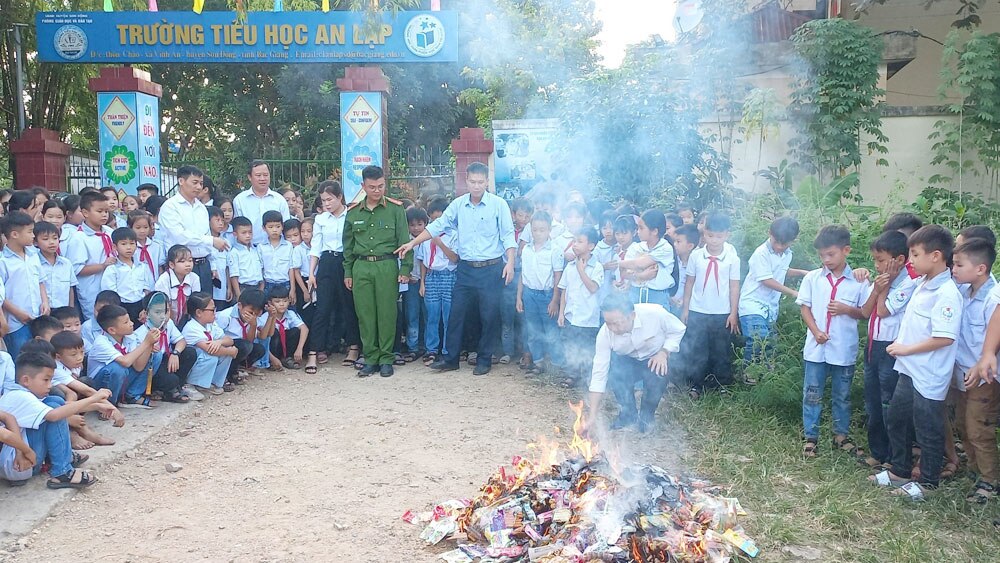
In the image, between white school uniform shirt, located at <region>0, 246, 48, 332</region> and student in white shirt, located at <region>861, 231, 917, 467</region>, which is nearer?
student in white shirt, located at <region>861, 231, 917, 467</region>

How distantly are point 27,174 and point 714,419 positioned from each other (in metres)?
10.4

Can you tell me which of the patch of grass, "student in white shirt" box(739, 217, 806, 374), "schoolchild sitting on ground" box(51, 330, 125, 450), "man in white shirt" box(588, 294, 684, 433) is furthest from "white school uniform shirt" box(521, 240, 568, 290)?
"schoolchild sitting on ground" box(51, 330, 125, 450)

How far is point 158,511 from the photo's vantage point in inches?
165

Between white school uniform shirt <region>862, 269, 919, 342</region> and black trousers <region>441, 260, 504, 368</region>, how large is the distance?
3.32 meters

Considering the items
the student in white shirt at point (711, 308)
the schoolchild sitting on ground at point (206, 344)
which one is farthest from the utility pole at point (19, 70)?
the student in white shirt at point (711, 308)

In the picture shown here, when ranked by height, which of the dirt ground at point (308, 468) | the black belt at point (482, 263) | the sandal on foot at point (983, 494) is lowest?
the dirt ground at point (308, 468)

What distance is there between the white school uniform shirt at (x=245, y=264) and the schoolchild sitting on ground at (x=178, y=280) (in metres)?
0.56

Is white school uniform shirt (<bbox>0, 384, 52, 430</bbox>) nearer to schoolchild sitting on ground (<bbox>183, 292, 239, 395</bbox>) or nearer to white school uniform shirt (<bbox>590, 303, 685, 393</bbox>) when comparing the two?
schoolchild sitting on ground (<bbox>183, 292, 239, 395</bbox>)

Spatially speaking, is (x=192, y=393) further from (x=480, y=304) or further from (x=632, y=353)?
(x=632, y=353)

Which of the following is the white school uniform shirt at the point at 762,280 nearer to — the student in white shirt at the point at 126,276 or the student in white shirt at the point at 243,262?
the student in white shirt at the point at 243,262

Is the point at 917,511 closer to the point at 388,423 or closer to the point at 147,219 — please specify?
the point at 388,423

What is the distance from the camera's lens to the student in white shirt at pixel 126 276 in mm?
6164

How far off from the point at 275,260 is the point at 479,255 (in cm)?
194

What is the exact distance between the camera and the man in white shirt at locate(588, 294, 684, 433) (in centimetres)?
484
